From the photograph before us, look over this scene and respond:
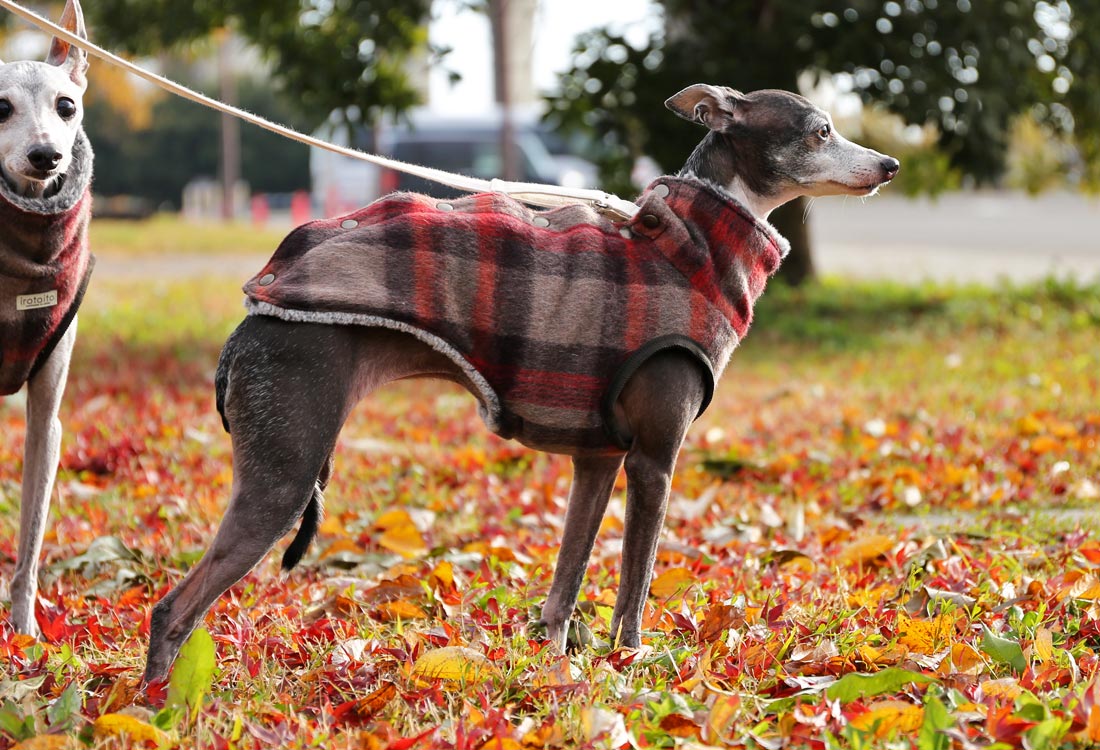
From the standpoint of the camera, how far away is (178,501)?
5332mm

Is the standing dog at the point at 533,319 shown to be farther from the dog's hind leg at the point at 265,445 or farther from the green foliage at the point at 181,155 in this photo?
the green foliage at the point at 181,155

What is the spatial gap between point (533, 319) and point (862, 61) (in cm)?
809

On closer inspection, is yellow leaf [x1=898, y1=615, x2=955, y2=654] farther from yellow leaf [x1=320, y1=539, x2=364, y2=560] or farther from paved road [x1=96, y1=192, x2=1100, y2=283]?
paved road [x1=96, y1=192, x2=1100, y2=283]

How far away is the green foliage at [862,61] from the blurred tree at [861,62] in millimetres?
11

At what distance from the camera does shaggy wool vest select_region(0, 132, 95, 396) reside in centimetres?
361

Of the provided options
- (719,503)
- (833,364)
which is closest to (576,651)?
(719,503)

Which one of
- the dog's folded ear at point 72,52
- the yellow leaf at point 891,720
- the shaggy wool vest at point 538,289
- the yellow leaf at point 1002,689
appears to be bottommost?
the yellow leaf at point 1002,689

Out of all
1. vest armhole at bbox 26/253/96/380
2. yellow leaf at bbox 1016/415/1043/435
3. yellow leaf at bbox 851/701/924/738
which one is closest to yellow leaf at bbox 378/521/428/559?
vest armhole at bbox 26/253/96/380

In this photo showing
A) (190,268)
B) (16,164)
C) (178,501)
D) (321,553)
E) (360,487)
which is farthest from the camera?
(190,268)

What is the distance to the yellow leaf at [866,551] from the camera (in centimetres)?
445

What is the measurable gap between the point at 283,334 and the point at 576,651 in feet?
4.14

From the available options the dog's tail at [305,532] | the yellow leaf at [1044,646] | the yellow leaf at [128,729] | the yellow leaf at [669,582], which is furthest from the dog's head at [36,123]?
the yellow leaf at [1044,646]

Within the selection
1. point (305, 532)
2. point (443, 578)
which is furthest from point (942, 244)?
point (305, 532)

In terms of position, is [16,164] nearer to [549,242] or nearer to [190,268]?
[549,242]
